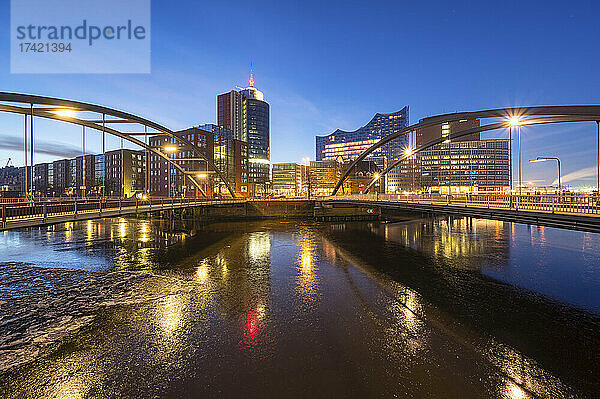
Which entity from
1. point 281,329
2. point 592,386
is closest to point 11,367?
point 281,329

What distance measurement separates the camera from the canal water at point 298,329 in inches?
266

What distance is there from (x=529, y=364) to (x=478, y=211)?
1394 cm

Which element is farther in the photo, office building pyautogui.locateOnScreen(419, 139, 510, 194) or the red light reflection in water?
office building pyautogui.locateOnScreen(419, 139, 510, 194)

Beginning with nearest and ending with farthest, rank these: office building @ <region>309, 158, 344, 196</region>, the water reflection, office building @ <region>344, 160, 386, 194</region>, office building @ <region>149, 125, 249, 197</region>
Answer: the water reflection
office building @ <region>149, 125, 249, 197</region>
office building @ <region>344, 160, 386, 194</region>
office building @ <region>309, 158, 344, 196</region>

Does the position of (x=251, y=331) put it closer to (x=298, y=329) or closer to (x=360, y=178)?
(x=298, y=329)

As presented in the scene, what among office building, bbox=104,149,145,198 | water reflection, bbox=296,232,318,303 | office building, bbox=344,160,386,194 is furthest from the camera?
office building, bbox=344,160,386,194

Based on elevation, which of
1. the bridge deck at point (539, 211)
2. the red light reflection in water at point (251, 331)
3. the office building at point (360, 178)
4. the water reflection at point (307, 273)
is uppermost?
the office building at point (360, 178)

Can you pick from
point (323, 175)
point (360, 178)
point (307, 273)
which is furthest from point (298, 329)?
point (323, 175)

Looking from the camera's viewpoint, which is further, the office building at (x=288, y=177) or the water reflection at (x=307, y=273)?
the office building at (x=288, y=177)

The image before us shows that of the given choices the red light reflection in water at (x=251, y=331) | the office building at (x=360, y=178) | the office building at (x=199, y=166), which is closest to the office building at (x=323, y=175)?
the office building at (x=360, y=178)

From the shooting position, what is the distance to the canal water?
6746 millimetres

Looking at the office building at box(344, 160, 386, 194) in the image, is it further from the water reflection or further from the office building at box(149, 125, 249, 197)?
the water reflection

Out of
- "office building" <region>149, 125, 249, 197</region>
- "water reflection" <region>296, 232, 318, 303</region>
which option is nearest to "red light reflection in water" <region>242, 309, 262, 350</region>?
"water reflection" <region>296, 232, 318, 303</region>

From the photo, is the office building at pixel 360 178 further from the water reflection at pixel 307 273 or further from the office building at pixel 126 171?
the water reflection at pixel 307 273
